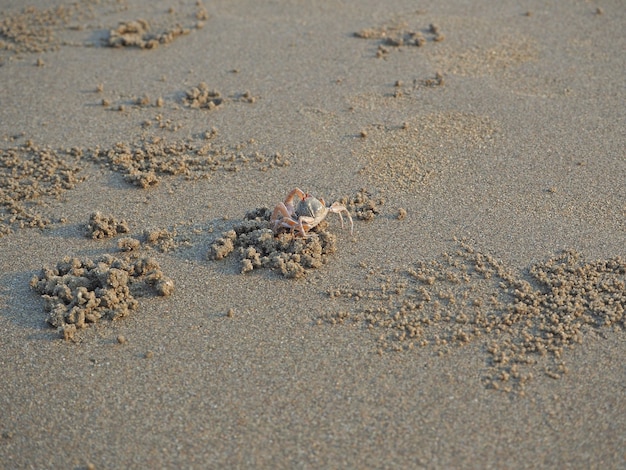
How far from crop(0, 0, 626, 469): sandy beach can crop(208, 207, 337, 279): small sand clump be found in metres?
0.01

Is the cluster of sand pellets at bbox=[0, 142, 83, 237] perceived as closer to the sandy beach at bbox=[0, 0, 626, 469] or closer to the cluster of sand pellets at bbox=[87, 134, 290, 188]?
the sandy beach at bbox=[0, 0, 626, 469]

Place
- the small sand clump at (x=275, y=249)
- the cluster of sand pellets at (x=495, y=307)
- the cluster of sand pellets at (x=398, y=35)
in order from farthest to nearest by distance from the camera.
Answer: the cluster of sand pellets at (x=398, y=35) → the small sand clump at (x=275, y=249) → the cluster of sand pellets at (x=495, y=307)

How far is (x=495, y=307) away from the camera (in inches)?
128

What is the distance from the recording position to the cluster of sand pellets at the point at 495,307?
3012mm

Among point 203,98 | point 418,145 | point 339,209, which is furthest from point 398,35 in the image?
point 339,209

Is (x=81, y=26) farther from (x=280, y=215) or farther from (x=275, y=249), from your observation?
(x=275, y=249)

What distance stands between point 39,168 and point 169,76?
146cm

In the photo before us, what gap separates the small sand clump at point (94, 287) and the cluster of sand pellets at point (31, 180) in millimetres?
622

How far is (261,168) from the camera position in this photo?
433 centimetres

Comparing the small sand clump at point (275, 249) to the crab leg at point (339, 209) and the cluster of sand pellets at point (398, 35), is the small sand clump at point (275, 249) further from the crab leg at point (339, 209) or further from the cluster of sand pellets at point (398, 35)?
the cluster of sand pellets at point (398, 35)

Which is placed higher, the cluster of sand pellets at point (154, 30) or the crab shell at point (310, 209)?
the cluster of sand pellets at point (154, 30)

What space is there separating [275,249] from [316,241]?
238mm

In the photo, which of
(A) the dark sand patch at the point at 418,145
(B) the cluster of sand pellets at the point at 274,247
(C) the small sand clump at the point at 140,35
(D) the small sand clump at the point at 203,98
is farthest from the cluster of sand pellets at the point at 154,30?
(B) the cluster of sand pellets at the point at 274,247

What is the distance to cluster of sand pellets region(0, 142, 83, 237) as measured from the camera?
3.96m
